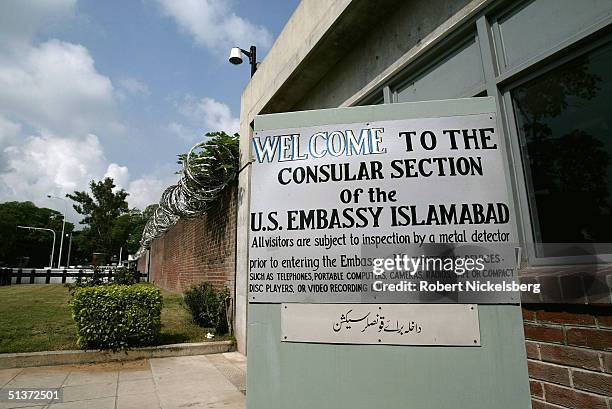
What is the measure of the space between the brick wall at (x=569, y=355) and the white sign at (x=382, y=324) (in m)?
0.75

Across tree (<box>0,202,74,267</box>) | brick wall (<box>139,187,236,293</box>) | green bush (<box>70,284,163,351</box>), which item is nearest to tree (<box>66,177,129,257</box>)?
tree (<box>0,202,74,267</box>)

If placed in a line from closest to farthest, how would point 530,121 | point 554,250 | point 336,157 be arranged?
1. point 336,157
2. point 554,250
3. point 530,121

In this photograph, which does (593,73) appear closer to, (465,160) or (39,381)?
(465,160)

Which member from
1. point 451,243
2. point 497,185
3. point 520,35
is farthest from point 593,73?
point 451,243

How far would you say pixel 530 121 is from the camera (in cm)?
268

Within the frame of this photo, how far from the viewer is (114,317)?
5.75 m

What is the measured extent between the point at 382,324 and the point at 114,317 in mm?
5297

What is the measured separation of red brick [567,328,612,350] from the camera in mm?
1957

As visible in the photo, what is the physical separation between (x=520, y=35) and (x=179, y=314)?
30.0ft

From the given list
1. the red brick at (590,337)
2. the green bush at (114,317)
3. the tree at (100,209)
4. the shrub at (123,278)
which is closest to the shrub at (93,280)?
the shrub at (123,278)

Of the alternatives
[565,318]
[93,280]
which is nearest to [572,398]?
[565,318]

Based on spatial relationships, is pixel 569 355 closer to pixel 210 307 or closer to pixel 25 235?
pixel 210 307

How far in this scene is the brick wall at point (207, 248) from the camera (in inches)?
297

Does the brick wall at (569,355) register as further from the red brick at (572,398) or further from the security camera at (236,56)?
the security camera at (236,56)
